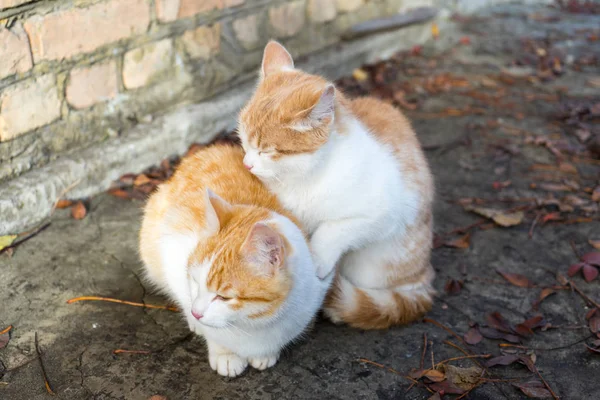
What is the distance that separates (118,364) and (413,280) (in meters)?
1.33

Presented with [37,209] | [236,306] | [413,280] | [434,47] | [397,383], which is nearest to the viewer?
[236,306]

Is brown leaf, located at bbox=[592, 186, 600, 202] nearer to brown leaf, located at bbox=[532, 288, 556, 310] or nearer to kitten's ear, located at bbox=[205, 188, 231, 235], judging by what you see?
brown leaf, located at bbox=[532, 288, 556, 310]

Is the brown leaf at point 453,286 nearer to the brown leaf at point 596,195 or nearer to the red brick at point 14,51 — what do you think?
the brown leaf at point 596,195

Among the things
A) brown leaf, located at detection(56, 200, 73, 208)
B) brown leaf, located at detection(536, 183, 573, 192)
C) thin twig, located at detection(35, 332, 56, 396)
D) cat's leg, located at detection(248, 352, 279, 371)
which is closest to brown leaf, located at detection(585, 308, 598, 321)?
brown leaf, located at detection(536, 183, 573, 192)

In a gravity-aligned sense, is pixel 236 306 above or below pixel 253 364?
above

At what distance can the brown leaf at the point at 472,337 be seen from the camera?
8.57 feet

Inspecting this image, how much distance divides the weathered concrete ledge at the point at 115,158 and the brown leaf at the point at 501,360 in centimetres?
227

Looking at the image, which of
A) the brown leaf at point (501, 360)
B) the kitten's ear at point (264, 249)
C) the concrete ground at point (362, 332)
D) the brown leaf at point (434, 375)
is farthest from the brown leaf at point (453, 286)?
the kitten's ear at point (264, 249)

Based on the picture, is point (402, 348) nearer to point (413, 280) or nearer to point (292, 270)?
point (413, 280)

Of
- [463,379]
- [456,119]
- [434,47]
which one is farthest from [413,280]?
[434,47]

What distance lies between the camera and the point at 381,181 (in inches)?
99.6

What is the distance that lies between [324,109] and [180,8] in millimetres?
1867

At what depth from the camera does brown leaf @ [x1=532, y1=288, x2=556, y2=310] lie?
Answer: 2869 mm

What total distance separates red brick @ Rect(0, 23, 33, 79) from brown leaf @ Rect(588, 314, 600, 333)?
115 inches
